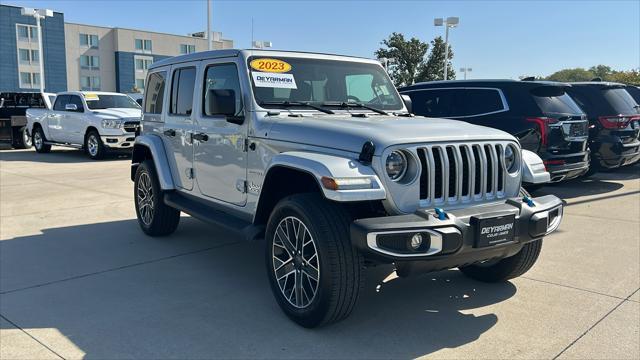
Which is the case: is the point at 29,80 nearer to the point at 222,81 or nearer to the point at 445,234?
the point at 222,81

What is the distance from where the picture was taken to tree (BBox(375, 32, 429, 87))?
3819 centimetres

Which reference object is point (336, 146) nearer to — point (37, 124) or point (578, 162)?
point (578, 162)

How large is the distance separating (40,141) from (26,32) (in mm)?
54370

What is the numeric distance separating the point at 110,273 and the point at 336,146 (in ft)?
8.60

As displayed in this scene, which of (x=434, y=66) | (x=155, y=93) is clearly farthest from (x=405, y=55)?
(x=155, y=93)

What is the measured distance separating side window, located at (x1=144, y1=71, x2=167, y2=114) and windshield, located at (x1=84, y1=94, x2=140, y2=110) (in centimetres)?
997

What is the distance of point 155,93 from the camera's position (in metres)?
6.17

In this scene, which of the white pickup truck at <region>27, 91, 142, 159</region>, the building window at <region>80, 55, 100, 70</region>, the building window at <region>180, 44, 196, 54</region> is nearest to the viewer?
the white pickup truck at <region>27, 91, 142, 159</region>

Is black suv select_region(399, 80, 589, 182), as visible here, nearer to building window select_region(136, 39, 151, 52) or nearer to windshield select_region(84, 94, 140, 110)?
windshield select_region(84, 94, 140, 110)

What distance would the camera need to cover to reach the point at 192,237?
624 centimetres

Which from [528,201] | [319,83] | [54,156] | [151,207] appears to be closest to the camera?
[528,201]

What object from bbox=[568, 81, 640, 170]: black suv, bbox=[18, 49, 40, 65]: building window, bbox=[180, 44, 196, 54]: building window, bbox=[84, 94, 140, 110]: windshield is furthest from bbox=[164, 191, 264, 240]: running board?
bbox=[180, 44, 196, 54]: building window

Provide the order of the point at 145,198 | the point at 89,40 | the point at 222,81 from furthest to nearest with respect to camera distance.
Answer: the point at 89,40, the point at 145,198, the point at 222,81

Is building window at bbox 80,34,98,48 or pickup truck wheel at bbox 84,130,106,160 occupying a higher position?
building window at bbox 80,34,98,48
